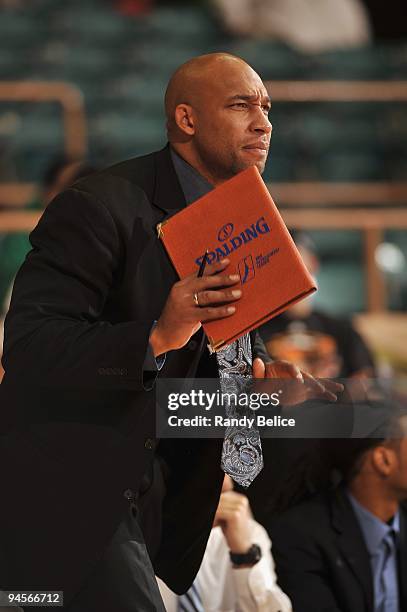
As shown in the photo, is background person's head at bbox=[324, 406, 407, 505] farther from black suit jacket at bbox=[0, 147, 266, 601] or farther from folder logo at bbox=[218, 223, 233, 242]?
folder logo at bbox=[218, 223, 233, 242]

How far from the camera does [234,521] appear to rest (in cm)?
233

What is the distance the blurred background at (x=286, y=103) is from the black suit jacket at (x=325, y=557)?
94.5 inches

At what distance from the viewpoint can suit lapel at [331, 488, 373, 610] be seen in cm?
246

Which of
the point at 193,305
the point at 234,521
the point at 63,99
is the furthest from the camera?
the point at 63,99

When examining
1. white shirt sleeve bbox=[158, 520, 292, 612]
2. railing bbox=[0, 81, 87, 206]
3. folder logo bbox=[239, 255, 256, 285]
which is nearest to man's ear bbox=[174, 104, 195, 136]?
Result: folder logo bbox=[239, 255, 256, 285]

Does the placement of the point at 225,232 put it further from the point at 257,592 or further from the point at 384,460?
the point at 384,460

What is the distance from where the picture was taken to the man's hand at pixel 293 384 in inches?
68.4

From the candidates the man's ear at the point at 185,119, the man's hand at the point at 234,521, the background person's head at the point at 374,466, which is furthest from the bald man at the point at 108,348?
the background person's head at the point at 374,466

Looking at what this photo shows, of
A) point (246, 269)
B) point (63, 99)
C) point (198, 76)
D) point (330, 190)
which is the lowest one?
point (246, 269)

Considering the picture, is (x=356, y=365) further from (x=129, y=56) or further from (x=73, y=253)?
(x=129, y=56)

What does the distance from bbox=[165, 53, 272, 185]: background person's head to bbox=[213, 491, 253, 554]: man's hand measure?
0.78 meters

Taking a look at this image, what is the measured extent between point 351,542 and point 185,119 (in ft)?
3.70

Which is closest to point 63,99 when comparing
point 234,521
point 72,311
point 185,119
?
point 234,521

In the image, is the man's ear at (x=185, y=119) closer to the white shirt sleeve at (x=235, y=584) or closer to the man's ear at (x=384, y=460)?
the white shirt sleeve at (x=235, y=584)
